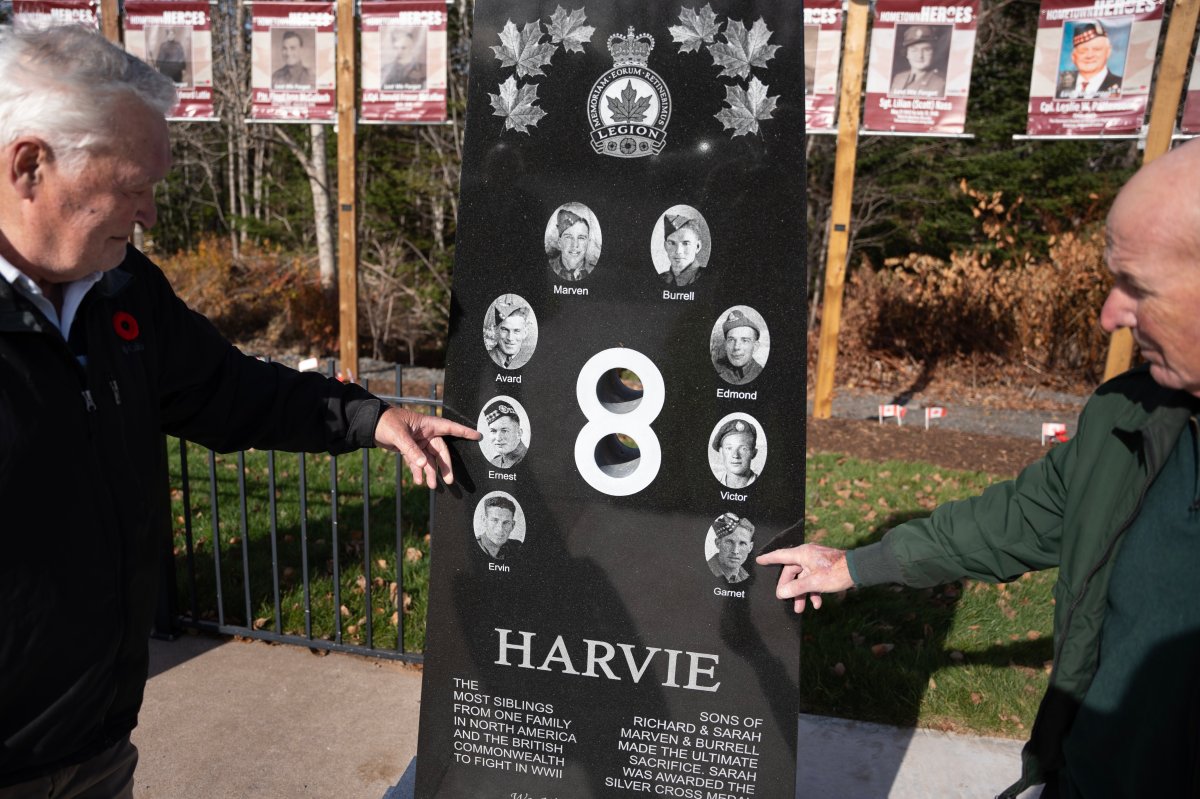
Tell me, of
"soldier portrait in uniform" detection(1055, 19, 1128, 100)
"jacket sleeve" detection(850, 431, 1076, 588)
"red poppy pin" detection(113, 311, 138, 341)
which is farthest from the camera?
"soldier portrait in uniform" detection(1055, 19, 1128, 100)

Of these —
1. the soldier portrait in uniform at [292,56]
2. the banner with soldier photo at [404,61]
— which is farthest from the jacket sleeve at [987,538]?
the soldier portrait in uniform at [292,56]

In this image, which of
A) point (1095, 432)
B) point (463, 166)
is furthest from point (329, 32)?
point (1095, 432)

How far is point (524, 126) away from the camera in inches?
94.0

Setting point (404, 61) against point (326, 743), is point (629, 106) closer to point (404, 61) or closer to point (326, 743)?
point (326, 743)

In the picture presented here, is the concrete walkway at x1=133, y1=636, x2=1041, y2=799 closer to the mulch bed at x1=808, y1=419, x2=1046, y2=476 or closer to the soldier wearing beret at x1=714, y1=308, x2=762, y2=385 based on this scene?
the soldier wearing beret at x1=714, y1=308, x2=762, y2=385

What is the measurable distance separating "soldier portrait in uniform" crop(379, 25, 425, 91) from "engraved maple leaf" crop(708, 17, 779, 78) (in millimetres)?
6347

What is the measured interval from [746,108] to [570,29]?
1.69 feet

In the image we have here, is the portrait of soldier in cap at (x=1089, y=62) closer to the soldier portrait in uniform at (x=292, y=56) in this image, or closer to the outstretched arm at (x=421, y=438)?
the soldier portrait in uniform at (x=292, y=56)

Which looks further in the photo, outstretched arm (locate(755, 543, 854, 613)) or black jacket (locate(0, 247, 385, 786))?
outstretched arm (locate(755, 543, 854, 613))

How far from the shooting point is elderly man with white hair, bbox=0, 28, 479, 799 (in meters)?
1.57

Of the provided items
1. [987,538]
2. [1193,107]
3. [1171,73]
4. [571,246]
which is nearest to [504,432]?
[571,246]

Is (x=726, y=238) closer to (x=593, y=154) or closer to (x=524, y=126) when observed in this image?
(x=593, y=154)

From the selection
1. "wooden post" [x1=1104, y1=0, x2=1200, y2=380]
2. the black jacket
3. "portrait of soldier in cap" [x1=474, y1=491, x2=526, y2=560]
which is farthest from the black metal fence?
"wooden post" [x1=1104, y1=0, x2=1200, y2=380]

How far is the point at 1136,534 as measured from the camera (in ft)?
5.65
